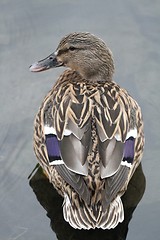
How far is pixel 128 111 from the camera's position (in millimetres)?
7566

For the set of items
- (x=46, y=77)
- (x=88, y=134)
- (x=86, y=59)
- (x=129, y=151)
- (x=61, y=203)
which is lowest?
(x=61, y=203)

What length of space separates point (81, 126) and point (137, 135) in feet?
2.07

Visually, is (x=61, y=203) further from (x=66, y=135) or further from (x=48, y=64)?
(x=48, y=64)

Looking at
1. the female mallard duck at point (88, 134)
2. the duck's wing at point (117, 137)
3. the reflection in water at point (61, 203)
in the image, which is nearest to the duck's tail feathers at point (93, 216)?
the female mallard duck at point (88, 134)

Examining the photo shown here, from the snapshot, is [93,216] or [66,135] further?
[66,135]

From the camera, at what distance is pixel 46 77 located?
859 centimetres

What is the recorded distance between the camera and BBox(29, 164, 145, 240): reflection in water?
23.9 ft

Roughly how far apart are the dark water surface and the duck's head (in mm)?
410

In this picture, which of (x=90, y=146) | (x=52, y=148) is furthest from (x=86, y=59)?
(x=90, y=146)

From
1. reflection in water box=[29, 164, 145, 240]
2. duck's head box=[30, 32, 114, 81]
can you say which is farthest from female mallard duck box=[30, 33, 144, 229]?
reflection in water box=[29, 164, 145, 240]

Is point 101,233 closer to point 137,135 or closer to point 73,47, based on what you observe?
point 137,135

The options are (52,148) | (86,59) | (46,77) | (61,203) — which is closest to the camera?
(52,148)

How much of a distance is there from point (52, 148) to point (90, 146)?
13.8 inches

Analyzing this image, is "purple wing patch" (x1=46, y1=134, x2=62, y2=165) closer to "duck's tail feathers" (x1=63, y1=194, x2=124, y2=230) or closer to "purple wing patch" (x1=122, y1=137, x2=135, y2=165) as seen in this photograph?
"duck's tail feathers" (x1=63, y1=194, x2=124, y2=230)
